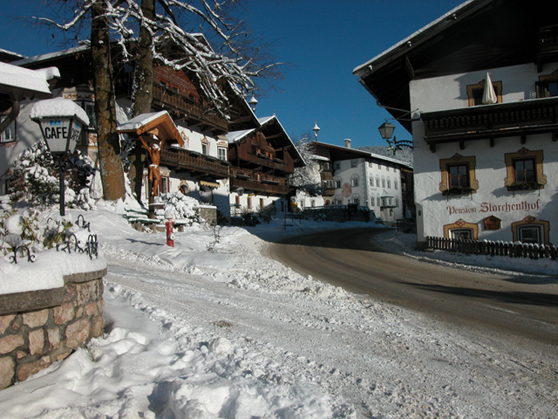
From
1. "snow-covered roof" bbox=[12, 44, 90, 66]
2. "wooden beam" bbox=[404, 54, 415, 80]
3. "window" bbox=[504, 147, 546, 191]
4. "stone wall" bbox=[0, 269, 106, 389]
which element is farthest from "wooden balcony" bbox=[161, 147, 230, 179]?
"stone wall" bbox=[0, 269, 106, 389]

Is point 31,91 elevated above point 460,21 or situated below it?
below

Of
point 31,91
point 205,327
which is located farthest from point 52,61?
point 205,327

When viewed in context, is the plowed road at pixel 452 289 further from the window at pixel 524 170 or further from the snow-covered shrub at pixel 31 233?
the window at pixel 524 170

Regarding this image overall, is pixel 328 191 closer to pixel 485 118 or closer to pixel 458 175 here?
pixel 458 175

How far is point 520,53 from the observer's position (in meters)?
18.0

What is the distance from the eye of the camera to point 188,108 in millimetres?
27750

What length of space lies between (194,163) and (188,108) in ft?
12.1

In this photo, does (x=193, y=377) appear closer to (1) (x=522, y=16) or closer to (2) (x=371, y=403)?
(2) (x=371, y=403)

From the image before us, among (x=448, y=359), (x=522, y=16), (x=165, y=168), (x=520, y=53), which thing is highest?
(x=522, y=16)

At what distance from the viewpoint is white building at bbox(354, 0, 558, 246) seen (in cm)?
1720

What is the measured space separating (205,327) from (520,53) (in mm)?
18814

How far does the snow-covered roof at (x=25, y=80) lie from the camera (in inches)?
199

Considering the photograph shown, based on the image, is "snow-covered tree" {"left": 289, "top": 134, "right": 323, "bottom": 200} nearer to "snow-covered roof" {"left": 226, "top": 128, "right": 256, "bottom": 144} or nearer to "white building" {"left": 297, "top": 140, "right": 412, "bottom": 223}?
"white building" {"left": 297, "top": 140, "right": 412, "bottom": 223}

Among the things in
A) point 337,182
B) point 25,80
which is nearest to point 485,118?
point 25,80
